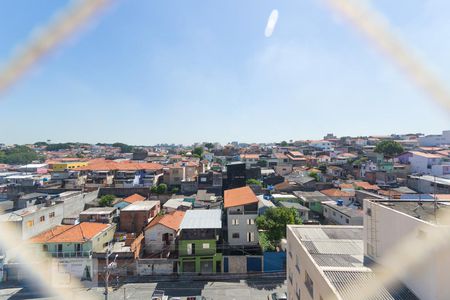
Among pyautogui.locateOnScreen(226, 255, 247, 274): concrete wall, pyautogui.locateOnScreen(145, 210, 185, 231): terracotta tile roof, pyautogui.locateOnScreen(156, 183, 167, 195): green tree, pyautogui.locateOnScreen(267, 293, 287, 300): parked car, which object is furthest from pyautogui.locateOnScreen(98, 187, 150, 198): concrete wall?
pyautogui.locateOnScreen(267, 293, 287, 300): parked car

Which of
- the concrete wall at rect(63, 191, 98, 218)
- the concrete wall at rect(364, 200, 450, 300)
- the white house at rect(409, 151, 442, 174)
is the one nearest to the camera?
the concrete wall at rect(364, 200, 450, 300)

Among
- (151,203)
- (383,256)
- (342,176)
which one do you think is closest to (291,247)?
(383,256)

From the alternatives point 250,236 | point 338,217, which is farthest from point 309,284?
point 338,217

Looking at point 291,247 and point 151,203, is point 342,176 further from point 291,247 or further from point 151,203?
point 291,247

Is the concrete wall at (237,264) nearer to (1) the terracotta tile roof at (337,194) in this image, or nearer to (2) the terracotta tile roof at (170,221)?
(2) the terracotta tile roof at (170,221)

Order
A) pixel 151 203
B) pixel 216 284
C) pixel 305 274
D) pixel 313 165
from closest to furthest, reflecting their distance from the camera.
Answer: pixel 305 274 < pixel 216 284 < pixel 151 203 < pixel 313 165

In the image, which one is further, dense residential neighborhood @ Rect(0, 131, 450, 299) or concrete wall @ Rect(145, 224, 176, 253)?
concrete wall @ Rect(145, 224, 176, 253)

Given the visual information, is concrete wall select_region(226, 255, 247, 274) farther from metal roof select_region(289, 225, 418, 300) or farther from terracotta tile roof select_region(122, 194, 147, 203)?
terracotta tile roof select_region(122, 194, 147, 203)

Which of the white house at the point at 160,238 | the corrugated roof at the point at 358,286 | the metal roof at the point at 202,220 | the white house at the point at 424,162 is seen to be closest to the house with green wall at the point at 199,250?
the metal roof at the point at 202,220
